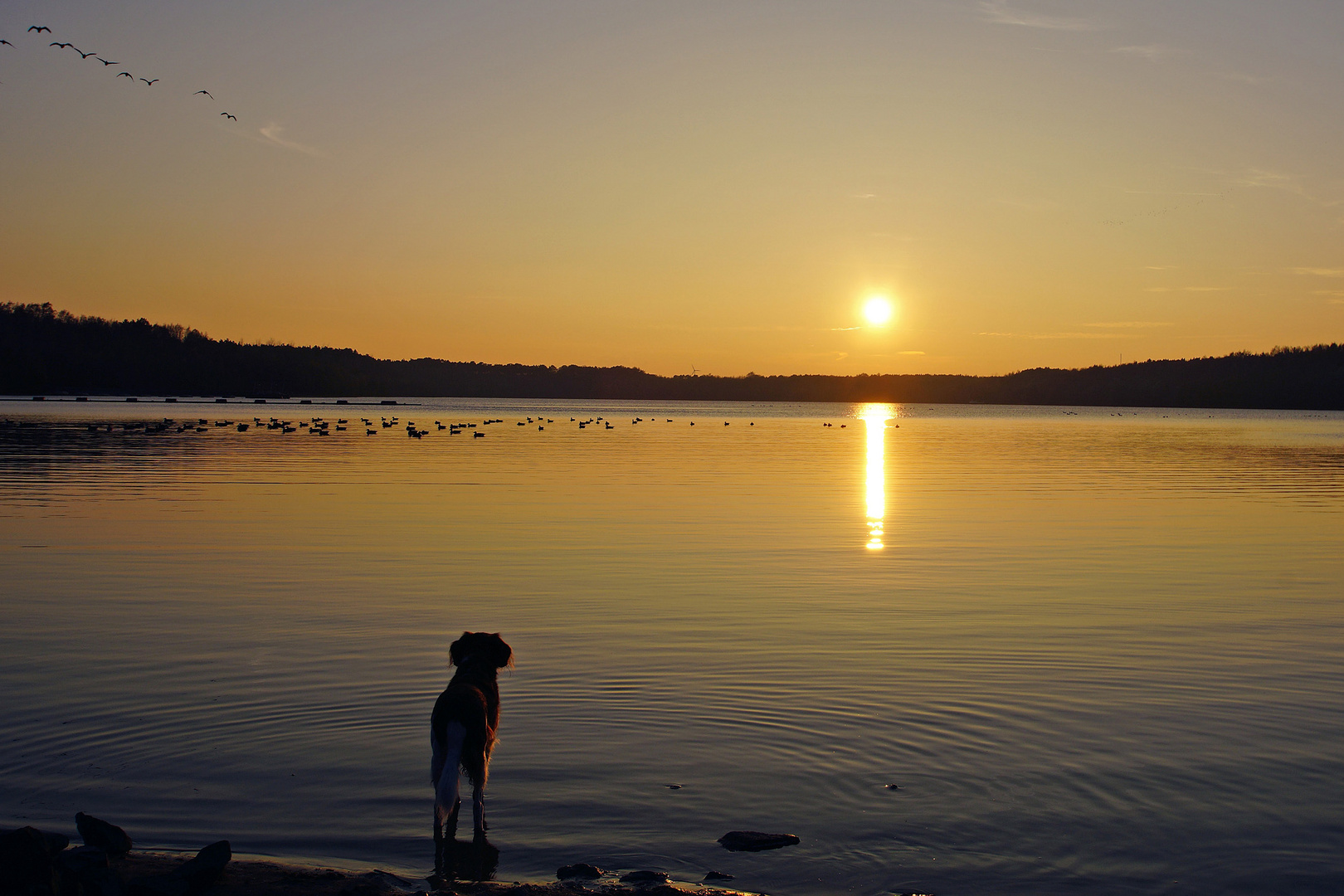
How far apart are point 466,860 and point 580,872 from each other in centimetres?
85

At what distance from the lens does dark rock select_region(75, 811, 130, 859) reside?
6.68m

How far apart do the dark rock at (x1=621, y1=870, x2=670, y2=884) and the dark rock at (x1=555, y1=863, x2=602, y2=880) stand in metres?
0.17

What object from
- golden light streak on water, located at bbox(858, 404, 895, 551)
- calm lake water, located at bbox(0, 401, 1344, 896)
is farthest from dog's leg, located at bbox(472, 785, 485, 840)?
golden light streak on water, located at bbox(858, 404, 895, 551)

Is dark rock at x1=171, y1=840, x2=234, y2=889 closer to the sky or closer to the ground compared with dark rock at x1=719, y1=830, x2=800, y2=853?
closer to the sky

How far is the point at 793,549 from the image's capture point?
21.8 metres

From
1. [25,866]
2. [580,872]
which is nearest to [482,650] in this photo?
[580,872]

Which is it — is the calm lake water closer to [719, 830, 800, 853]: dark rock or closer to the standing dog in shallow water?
[719, 830, 800, 853]: dark rock

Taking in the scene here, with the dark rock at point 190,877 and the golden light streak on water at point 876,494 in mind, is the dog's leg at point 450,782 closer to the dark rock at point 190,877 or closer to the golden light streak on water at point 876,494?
the dark rock at point 190,877

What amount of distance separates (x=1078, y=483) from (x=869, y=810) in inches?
1311

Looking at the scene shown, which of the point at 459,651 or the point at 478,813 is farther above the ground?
the point at 459,651

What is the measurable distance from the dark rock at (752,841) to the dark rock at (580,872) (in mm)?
928

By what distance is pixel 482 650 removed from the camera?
28.0ft

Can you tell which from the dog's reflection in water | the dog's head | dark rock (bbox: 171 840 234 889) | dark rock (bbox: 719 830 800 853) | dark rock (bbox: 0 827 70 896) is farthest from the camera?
the dog's head

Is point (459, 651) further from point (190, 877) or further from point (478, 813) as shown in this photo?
point (190, 877)
